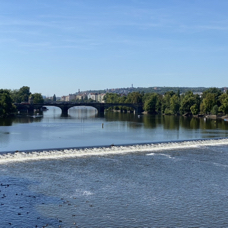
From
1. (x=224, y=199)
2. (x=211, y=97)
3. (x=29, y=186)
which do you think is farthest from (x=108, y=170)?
(x=211, y=97)

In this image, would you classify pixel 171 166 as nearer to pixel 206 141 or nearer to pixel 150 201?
pixel 150 201

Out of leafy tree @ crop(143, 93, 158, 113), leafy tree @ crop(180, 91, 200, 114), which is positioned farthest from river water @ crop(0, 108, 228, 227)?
leafy tree @ crop(143, 93, 158, 113)

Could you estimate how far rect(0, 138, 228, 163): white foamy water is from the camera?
41.5m

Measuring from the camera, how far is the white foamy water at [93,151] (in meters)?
41.5

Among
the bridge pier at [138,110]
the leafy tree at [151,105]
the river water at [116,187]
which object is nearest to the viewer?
the river water at [116,187]

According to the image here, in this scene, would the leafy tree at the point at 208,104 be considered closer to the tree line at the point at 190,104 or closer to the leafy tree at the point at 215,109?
the tree line at the point at 190,104

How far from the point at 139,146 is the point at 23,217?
26682 millimetres

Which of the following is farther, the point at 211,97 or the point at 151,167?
the point at 211,97

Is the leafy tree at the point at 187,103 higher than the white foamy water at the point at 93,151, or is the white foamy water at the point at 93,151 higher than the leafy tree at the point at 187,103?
the leafy tree at the point at 187,103

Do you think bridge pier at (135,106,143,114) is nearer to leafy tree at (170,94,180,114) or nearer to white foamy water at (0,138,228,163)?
leafy tree at (170,94,180,114)

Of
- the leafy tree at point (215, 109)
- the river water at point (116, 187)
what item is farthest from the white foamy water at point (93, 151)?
the leafy tree at point (215, 109)

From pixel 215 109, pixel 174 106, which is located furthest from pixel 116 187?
pixel 174 106

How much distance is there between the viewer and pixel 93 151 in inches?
1813

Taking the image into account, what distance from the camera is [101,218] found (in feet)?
82.2
